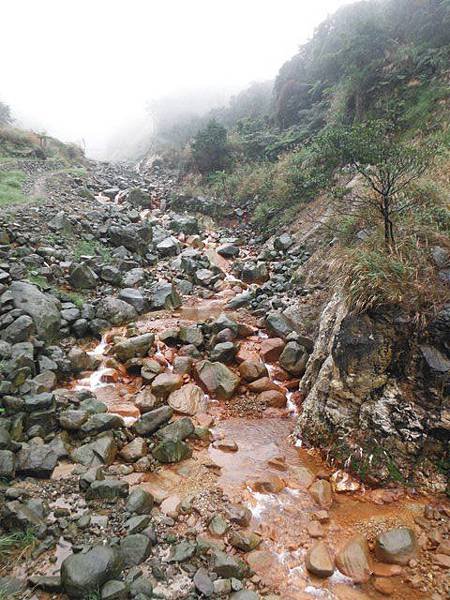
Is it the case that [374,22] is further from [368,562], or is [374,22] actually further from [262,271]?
[368,562]

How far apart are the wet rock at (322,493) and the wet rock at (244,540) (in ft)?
3.09

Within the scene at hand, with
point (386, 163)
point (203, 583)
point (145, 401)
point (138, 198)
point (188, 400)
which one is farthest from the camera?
point (138, 198)

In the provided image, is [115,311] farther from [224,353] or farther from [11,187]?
[11,187]

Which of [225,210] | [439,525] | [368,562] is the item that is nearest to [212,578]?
[368,562]

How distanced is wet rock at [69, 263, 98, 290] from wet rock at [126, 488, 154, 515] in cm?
657

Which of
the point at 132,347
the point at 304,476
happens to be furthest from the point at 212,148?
the point at 304,476

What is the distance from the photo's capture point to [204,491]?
14.8 ft

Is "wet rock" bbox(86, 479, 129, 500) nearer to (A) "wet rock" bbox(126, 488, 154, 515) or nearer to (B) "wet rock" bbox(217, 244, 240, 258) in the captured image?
(A) "wet rock" bbox(126, 488, 154, 515)

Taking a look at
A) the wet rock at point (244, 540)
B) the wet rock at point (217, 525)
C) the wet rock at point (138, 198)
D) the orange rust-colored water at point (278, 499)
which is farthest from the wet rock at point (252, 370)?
the wet rock at point (138, 198)

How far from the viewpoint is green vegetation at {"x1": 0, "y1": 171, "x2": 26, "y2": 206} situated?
12.4m

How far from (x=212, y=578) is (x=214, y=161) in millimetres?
21061

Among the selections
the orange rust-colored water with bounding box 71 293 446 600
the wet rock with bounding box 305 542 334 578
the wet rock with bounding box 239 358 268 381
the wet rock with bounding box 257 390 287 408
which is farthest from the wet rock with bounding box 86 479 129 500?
the wet rock with bounding box 239 358 268 381

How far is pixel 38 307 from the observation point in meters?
7.49

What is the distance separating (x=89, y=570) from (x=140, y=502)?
3.35 ft
